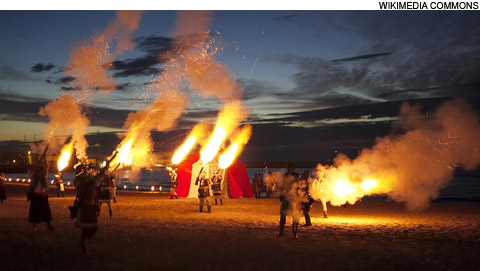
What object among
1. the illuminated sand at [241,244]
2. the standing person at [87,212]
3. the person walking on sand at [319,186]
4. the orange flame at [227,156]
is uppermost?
the orange flame at [227,156]

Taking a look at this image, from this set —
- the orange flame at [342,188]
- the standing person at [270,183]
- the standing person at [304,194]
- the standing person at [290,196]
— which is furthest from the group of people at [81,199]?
the standing person at [270,183]

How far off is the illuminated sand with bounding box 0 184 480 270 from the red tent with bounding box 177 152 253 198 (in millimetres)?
12436

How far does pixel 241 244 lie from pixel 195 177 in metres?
19.3

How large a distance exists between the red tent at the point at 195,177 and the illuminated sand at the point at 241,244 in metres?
12.4

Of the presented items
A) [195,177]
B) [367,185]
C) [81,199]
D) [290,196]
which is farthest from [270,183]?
[81,199]

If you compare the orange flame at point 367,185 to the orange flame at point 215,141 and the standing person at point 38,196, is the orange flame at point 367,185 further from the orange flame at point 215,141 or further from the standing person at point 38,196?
the standing person at point 38,196

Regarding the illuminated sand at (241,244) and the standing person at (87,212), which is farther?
the standing person at (87,212)

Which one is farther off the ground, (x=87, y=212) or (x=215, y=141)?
(x=215, y=141)

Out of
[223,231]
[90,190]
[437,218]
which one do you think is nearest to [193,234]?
[223,231]

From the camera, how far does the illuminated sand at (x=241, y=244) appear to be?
9.83 meters

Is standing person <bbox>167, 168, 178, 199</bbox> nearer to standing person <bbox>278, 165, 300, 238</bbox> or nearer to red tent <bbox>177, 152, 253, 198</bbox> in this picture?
red tent <bbox>177, 152, 253, 198</bbox>

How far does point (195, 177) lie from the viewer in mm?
31438

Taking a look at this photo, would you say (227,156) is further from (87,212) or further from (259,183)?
(87,212)

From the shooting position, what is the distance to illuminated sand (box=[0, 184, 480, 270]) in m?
9.83
